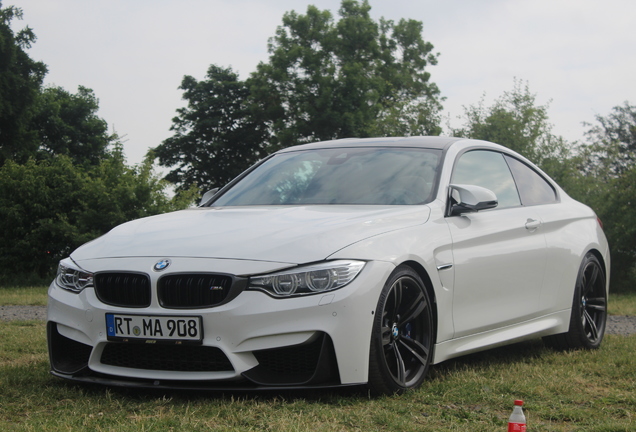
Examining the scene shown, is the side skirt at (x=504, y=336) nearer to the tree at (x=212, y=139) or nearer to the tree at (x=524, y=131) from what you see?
the tree at (x=524, y=131)

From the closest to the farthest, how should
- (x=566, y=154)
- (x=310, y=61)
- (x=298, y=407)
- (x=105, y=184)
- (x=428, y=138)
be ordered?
(x=298, y=407) < (x=428, y=138) < (x=105, y=184) < (x=566, y=154) < (x=310, y=61)

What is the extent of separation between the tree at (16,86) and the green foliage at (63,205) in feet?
29.6

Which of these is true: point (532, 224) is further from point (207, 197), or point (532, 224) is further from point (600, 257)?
point (207, 197)

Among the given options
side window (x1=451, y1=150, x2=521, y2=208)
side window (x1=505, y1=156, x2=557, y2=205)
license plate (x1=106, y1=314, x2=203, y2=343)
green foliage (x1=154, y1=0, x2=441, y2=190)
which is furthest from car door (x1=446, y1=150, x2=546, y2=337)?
green foliage (x1=154, y1=0, x2=441, y2=190)

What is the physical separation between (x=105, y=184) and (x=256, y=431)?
887 inches

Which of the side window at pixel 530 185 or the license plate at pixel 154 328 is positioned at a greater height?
the side window at pixel 530 185

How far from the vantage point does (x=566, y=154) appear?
3089 cm

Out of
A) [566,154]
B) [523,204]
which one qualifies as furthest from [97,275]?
[566,154]

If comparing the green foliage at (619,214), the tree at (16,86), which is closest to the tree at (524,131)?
the green foliage at (619,214)

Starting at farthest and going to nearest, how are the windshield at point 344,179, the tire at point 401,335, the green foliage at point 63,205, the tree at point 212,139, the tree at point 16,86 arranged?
the tree at point 212,139, the tree at point 16,86, the green foliage at point 63,205, the windshield at point 344,179, the tire at point 401,335

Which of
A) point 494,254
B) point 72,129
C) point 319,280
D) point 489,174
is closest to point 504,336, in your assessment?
point 494,254

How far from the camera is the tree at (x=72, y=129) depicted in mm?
49500

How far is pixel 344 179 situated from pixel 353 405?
1.83 m

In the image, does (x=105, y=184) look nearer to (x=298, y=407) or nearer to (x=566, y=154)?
(x=566, y=154)
